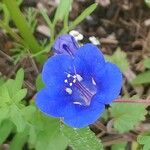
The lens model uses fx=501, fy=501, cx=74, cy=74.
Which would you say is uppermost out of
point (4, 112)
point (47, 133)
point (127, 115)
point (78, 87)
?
point (127, 115)

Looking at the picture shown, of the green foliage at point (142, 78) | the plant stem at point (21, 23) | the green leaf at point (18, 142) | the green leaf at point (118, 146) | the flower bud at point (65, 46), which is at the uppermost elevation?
the green foliage at point (142, 78)

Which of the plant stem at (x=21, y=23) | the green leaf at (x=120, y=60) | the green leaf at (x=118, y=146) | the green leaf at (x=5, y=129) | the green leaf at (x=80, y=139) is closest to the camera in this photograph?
the green leaf at (x=80, y=139)

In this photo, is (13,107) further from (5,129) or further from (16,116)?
(5,129)

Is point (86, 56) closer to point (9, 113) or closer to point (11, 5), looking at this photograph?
point (9, 113)

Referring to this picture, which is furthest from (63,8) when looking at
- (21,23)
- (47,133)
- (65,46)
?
(47,133)

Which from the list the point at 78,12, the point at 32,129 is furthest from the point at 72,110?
the point at 78,12

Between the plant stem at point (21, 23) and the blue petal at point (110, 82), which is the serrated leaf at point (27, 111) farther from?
the plant stem at point (21, 23)

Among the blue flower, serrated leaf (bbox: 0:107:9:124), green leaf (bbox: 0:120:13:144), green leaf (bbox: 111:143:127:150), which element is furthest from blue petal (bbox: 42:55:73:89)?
green leaf (bbox: 111:143:127:150)

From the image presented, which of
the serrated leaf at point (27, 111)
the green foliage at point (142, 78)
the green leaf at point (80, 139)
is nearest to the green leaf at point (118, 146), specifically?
the green foliage at point (142, 78)
